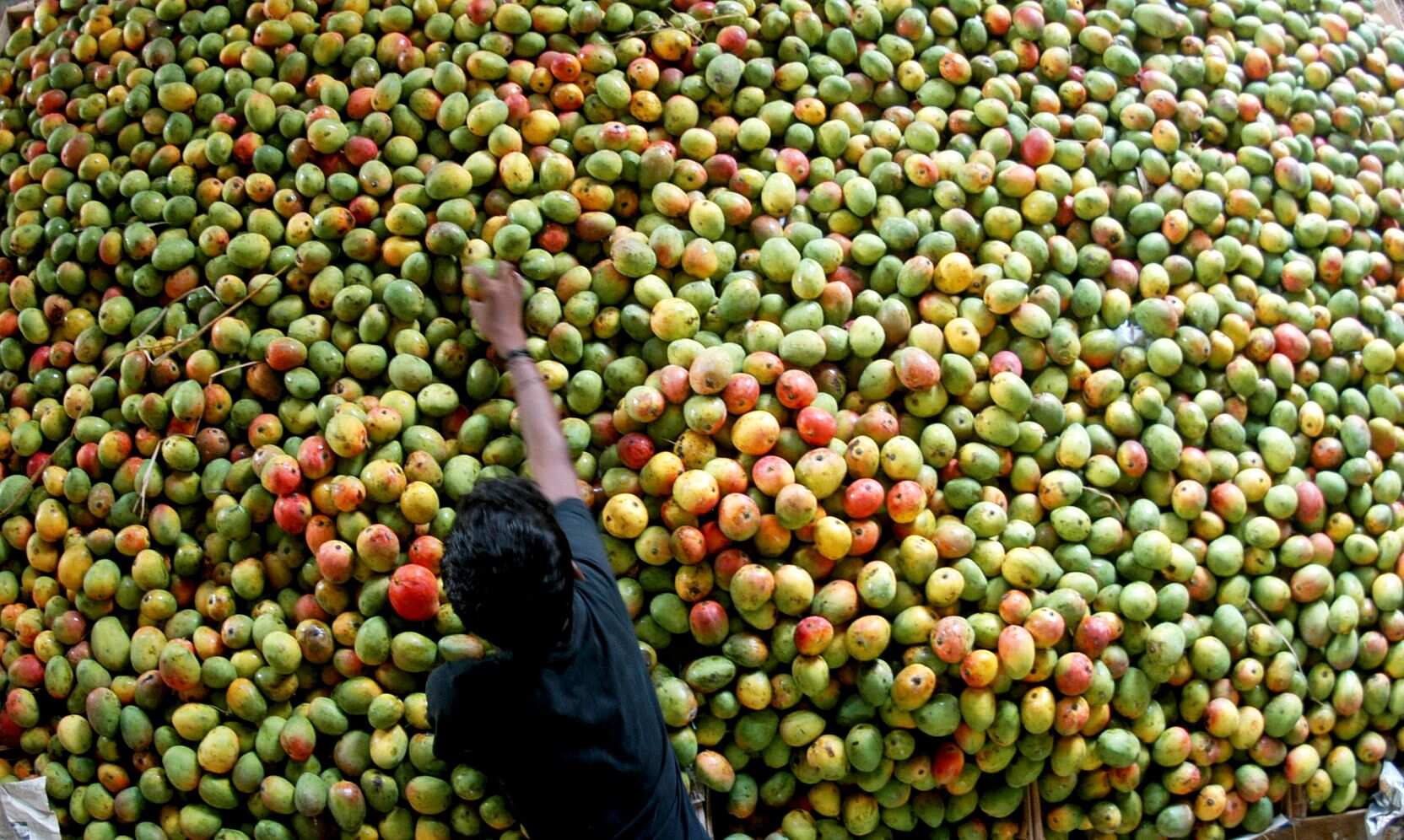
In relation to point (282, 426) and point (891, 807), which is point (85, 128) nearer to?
point (282, 426)

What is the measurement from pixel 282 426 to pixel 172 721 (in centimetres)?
65

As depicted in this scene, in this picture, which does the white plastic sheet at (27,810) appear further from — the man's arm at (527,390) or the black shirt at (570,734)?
the man's arm at (527,390)

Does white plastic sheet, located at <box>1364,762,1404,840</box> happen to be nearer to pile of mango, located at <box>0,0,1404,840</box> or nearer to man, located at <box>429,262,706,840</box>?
pile of mango, located at <box>0,0,1404,840</box>

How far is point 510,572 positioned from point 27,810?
5.08 feet

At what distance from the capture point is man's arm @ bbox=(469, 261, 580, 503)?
1784mm

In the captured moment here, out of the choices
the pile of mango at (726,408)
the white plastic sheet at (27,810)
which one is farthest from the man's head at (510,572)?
the white plastic sheet at (27,810)

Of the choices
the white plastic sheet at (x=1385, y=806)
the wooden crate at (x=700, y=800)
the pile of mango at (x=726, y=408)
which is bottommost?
the white plastic sheet at (x=1385, y=806)

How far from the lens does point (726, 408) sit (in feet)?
7.16

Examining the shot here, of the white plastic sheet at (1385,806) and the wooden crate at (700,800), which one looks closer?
the wooden crate at (700,800)

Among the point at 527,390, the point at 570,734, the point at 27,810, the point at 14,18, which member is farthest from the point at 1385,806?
the point at 14,18

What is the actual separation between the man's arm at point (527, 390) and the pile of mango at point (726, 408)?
29 centimetres

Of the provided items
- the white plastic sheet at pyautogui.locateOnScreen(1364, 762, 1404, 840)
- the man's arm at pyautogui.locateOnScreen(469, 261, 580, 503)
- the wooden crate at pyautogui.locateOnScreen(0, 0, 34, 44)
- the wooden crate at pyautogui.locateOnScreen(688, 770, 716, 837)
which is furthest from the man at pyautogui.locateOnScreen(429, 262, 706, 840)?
the wooden crate at pyautogui.locateOnScreen(0, 0, 34, 44)

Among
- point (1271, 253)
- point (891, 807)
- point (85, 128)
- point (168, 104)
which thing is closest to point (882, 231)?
point (1271, 253)

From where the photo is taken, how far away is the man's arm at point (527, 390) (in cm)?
178
